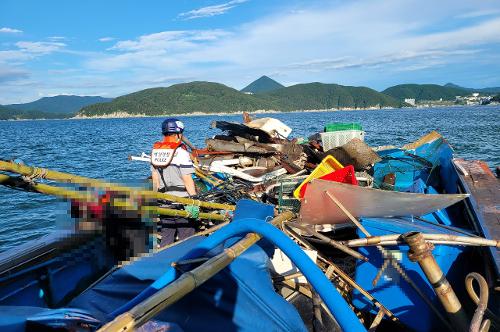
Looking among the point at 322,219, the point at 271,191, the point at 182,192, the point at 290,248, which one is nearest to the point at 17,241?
the point at 182,192

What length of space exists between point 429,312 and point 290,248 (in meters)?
3.11

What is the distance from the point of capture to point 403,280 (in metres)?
4.73

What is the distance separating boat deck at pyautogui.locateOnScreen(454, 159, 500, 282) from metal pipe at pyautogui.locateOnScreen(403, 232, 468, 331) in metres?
0.81

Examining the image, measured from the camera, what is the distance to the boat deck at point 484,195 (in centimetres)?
531

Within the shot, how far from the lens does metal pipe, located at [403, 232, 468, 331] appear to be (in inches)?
131

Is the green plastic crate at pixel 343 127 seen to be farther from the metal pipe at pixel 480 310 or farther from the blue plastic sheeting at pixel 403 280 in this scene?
the metal pipe at pixel 480 310

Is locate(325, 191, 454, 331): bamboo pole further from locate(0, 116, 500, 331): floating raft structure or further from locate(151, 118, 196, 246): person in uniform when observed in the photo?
locate(151, 118, 196, 246): person in uniform

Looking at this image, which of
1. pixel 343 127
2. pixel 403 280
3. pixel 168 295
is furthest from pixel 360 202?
pixel 343 127

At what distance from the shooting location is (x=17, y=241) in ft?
38.9

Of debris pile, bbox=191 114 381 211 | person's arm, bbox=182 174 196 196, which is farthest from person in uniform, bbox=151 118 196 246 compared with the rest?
debris pile, bbox=191 114 381 211

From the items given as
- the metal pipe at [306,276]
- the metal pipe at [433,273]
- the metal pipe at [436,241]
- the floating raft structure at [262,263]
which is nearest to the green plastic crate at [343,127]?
the floating raft structure at [262,263]

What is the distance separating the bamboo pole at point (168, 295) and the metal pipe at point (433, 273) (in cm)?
149

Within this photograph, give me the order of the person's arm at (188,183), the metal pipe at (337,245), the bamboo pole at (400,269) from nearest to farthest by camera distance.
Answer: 1. the bamboo pole at (400,269)
2. the metal pipe at (337,245)
3. the person's arm at (188,183)

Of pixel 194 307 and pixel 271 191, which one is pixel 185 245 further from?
pixel 271 191
